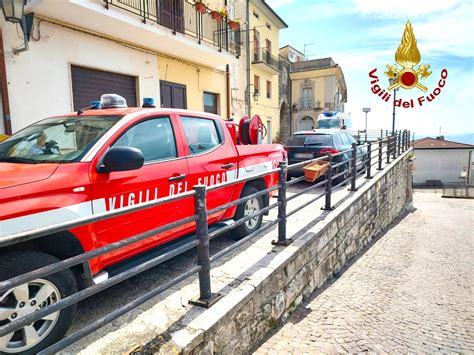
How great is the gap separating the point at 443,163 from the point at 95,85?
36228 mm

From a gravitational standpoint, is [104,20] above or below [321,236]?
above

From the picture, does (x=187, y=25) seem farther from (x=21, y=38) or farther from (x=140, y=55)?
(x=21, y=38)

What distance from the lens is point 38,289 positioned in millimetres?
2178

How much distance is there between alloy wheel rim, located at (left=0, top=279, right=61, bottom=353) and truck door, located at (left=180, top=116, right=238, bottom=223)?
167 centimetres

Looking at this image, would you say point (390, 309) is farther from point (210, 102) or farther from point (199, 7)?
point (210, 102)

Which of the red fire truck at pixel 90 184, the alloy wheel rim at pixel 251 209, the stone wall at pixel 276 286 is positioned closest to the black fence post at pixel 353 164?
the stone wall at pixel 276 286

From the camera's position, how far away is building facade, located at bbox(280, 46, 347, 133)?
3069 centimetres

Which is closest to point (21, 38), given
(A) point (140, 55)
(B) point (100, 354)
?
(A) point (140, 55)

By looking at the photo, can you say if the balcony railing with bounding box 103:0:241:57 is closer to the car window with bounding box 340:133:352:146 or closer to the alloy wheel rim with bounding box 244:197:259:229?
the car window with bounding box 340:133:352:146

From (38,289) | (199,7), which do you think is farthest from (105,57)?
(38,289)

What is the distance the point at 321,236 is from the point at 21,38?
22.8ft

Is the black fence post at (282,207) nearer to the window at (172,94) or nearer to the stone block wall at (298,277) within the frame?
the stone block wall at (298,277)

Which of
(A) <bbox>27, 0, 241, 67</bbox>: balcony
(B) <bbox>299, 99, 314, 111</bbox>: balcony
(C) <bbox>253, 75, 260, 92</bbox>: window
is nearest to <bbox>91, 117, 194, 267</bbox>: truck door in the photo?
(A) <bbox>27, 0, 241, 67</bbox>: balcony

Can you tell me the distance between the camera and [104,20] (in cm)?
753
